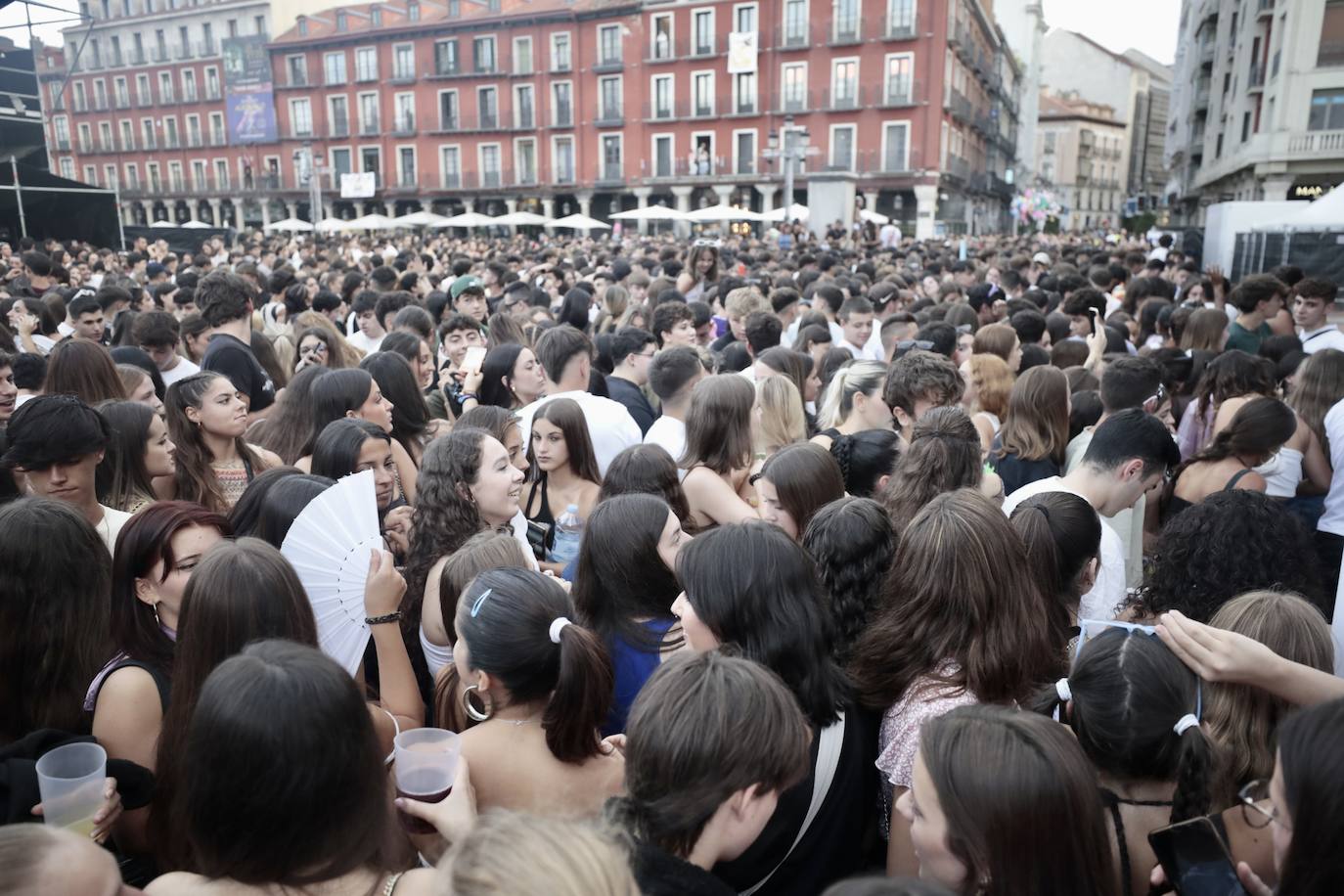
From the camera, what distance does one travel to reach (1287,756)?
1.40 metres

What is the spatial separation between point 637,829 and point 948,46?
4039cm

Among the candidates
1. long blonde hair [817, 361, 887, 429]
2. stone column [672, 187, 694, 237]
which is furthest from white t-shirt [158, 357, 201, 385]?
stone column [672, 187, 694, 237]

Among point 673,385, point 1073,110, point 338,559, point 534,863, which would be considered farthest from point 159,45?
point 1073,110

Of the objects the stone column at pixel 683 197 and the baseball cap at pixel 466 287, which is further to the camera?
the stone column at pixel 683 197

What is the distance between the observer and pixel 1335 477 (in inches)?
166

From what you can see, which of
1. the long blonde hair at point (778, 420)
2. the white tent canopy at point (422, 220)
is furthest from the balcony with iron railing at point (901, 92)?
the long blonde hair at point (778, 420)

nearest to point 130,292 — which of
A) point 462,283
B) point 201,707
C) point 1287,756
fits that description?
point 462,283

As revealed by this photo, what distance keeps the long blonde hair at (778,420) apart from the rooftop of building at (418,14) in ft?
131

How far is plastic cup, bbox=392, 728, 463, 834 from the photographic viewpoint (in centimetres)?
187

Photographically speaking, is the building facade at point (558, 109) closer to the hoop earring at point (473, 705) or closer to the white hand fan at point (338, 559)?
the white hand fan at point (338, 559)

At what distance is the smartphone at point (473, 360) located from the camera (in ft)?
18.7

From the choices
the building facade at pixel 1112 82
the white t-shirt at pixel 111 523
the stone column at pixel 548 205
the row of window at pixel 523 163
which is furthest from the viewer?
the building facade at pixel 1112 82

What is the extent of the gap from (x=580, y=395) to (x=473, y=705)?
8.20 feet

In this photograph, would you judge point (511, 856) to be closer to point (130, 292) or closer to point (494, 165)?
point (130, 292)
